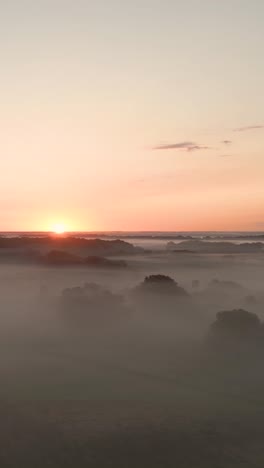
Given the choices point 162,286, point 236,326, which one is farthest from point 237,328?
point 162,286

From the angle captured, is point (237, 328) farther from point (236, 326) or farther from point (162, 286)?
point (162, 286)

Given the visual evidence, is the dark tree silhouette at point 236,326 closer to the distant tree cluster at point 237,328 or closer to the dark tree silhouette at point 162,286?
the distant tree cluster at point 237,328

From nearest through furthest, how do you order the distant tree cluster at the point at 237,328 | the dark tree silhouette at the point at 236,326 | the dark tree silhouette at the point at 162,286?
the distant tree cluster at the point at 237,328, the dark tree silhouette at the point at 236,326, the dark tree silhouette at the point at 162,286

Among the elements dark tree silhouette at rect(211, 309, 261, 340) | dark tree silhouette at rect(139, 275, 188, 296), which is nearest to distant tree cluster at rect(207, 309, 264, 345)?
dark tree silhouette at rect(211, 309, 261, 340)

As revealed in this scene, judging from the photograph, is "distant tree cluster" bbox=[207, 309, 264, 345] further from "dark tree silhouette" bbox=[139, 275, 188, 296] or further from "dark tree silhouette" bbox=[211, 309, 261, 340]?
"dark tree silhouette" bbox=[139, 275, 188, 296]

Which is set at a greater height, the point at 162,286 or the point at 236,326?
the point at 162,286

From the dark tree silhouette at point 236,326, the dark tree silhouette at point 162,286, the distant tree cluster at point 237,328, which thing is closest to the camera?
the distant tree cluster at point 237,328

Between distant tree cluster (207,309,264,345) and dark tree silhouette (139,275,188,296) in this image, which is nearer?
distant tree cluster (207,309,264,345)

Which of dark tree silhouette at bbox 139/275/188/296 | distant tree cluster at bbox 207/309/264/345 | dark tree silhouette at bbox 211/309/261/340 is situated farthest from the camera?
dark tree silhouette at bbox 139/275/188/296

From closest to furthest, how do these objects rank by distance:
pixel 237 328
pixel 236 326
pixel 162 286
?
pixel 237 328 < pixel 236 326 < pixel 162 286

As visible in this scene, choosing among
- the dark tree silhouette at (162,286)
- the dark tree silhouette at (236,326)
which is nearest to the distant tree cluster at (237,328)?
the dark tree silhouette at (236,326)

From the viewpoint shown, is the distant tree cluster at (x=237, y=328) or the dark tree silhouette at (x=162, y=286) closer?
the distant tree cluster at (x=237, y=328)

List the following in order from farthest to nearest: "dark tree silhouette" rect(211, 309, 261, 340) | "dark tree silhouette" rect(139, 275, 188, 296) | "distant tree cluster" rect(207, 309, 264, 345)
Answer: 1. "dark tree silhouette" rect(139, 275, 188, 296)
2. "dark tree silhouette" rect(211, 309, 261, 340)
3. "distant tree cluster" rect(207, 309, 264, 345)

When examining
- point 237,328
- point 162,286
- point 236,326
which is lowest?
point 237,328
